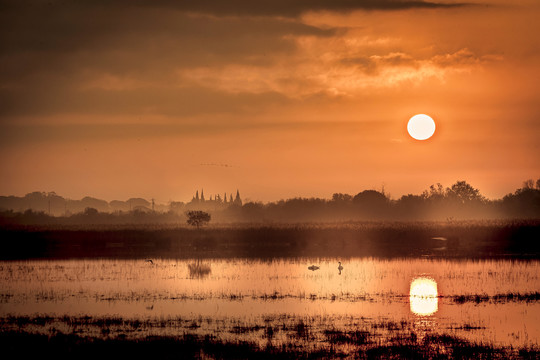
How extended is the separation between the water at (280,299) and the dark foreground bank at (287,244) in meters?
10.9

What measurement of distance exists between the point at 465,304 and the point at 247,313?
32.0 feet

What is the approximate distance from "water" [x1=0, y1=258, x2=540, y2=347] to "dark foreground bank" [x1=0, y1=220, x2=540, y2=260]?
35.9 ft

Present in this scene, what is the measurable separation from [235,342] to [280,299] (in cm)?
1136

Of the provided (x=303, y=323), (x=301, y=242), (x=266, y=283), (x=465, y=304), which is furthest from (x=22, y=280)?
(x=301, y=242)

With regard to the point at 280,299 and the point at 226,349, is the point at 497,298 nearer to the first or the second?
the point at 280,299

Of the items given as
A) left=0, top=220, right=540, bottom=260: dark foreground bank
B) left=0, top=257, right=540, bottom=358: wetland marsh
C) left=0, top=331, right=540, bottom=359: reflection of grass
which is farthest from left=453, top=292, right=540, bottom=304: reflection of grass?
left=0, top=220, right=540, bottom=260: dark foreground bank

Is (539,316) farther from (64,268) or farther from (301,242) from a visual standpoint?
(301,242)

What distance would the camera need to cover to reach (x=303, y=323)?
86.7ft

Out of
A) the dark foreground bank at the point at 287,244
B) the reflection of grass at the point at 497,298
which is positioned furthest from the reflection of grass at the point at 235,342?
the dark foreground bank at the point at 287,244

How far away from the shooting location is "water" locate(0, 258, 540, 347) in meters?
25.4

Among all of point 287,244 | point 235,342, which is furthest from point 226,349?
point 287,244

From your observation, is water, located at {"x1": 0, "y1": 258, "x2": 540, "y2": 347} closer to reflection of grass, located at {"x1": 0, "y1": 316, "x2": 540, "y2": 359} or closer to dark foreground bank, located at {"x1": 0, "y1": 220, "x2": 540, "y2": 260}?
reflection of grass, located at {"x1": 0, "y1": 316, "x2": 540, "y2": 359}

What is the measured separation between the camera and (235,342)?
893 inches

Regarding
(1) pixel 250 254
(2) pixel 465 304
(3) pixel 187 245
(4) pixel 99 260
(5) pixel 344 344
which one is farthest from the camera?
(3) pixel 187 245
